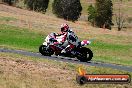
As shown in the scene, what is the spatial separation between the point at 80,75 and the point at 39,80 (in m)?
1.67

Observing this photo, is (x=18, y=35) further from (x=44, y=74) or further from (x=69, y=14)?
(x=69, y=14)

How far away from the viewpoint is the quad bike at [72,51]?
2377 cm

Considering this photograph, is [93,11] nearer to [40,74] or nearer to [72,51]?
[72,51]

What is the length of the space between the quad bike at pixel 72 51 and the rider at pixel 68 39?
0.22m

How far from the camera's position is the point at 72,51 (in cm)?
2386

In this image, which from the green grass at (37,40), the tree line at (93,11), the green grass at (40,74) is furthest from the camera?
the tree line at (93,11)

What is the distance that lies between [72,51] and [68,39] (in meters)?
0.77

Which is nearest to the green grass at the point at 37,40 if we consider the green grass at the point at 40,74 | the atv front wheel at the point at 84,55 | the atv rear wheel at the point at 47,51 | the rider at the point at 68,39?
the atv rear wheel at the point at 47,51

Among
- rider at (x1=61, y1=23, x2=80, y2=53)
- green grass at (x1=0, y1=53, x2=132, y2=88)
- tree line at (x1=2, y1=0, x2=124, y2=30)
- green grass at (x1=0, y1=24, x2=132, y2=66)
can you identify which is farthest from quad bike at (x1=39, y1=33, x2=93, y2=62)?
tree line at (x1=2, y1=0, x2=124, y2=30)

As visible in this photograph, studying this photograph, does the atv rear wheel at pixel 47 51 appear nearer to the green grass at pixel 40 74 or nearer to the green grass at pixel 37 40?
the green grass at pixel 40 74

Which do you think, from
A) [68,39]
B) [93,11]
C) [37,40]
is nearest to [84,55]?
[68,39]

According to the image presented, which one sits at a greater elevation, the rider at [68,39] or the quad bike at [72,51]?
the rider at [68,39]

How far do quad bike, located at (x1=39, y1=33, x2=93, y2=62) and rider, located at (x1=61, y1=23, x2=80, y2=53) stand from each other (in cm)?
22

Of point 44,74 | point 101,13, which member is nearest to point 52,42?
point 44,74
